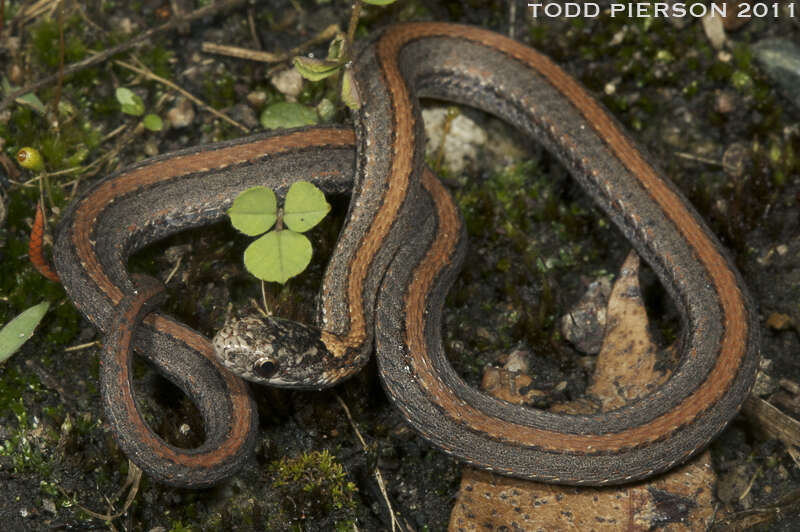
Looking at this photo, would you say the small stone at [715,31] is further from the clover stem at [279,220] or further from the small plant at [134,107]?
the small plant at [134,107]

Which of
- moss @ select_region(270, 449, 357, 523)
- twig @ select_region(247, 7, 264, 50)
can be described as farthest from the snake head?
twig @ select_region(247, 7, 264, 50)

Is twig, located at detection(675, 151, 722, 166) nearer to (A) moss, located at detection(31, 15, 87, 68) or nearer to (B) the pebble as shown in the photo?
(B) the pebble

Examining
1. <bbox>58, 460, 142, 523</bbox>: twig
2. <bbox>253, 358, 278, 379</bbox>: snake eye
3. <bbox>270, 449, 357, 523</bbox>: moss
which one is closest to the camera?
<bbox>58, 460, 142, 523</bbox>: twig

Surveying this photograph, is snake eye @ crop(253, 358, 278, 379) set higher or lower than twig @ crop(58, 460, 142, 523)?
higher

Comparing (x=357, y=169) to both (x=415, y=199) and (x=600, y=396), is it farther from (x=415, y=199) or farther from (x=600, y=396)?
(x=600, y=396)

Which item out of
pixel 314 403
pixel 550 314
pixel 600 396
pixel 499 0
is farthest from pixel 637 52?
pixel 314 403

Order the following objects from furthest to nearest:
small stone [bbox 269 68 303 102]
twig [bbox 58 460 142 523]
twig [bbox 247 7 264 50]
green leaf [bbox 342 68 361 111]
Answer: twig [bbox 247 7 264 50]
small stone [bbox 269 68 303 102]
green leaf [bbox 342 68 361 111]
twig [bbox 58 460 142 523]
